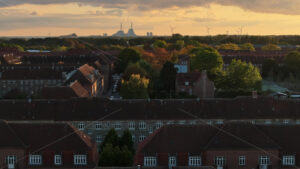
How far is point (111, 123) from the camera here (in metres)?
42.2

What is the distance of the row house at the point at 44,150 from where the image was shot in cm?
2989

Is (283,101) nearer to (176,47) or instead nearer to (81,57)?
(81,57)

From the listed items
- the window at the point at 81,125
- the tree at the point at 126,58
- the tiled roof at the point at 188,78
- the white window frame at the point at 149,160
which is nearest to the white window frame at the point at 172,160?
the white window frame at the point at 149,160

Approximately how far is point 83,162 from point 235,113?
19157mm

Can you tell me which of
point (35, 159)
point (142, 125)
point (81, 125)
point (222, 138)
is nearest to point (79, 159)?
point (35, 159)

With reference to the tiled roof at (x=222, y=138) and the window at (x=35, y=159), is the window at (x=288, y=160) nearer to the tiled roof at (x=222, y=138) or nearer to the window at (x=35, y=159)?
the tiled roof at (x=222, y=138)

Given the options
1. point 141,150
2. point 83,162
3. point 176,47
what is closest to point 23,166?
point 83,162

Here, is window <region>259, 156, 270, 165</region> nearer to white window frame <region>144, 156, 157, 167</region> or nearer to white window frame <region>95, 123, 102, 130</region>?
white window frame <region>144, 156, 157, 167</region>

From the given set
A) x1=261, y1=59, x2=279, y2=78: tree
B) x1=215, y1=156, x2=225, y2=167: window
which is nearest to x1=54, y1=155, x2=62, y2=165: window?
x1=215, y1=156, x2=225, y2=167: window

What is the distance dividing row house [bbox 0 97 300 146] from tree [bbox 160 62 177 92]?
26.8 metres

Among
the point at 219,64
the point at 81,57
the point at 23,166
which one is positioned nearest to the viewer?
the point at 23,166

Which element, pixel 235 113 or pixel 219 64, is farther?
pixel 219 64

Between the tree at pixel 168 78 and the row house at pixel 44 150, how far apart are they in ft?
135

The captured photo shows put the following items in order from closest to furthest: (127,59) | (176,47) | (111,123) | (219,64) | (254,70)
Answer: (111,123), (254,70), (219,64), (127,59), (176,47)
